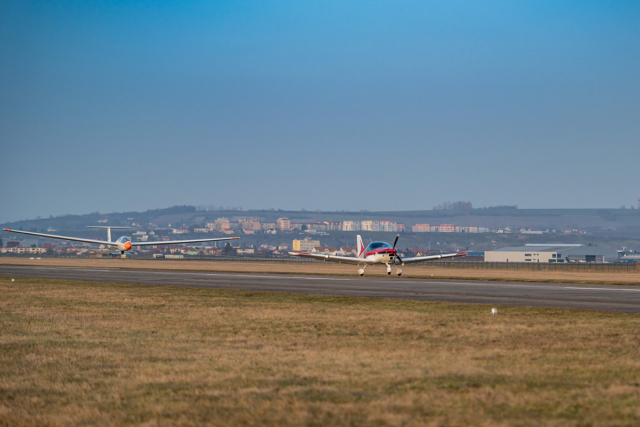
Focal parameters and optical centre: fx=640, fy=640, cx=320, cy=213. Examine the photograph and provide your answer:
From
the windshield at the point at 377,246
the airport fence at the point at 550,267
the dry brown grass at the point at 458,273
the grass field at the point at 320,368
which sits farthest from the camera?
the airport fence at the point at 550,267

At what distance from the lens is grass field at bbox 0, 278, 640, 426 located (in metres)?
7.85

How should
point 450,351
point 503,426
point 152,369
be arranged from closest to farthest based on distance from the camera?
point 503,426 → point 152,369 → point 450,351

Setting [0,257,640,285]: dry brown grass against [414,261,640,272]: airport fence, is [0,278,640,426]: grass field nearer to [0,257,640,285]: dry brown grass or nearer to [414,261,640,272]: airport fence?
[0,257,640,285]: dry brown grass

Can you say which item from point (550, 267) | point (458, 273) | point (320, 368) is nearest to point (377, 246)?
point (458, 273)

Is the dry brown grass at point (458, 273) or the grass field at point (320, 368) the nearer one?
the grass field at point (320, 368)

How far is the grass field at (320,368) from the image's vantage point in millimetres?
7852

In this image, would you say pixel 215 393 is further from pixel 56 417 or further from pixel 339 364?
pixel 339 364

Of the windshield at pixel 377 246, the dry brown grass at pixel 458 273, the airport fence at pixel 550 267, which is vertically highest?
the windshield at pixel 377 246

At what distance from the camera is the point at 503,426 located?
7.04m

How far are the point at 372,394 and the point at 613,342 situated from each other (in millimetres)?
7225

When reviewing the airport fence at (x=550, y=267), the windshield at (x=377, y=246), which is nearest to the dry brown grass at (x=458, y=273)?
the windshield at (x=377, y=246)

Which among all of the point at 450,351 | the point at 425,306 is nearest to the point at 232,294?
the point at 425,306

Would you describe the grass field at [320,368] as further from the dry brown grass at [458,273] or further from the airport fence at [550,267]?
the airport fence at [550,267]

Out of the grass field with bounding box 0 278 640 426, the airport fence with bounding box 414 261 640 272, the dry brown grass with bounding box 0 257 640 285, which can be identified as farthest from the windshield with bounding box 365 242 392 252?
the airport fence with bounding box 414 261 640 272
